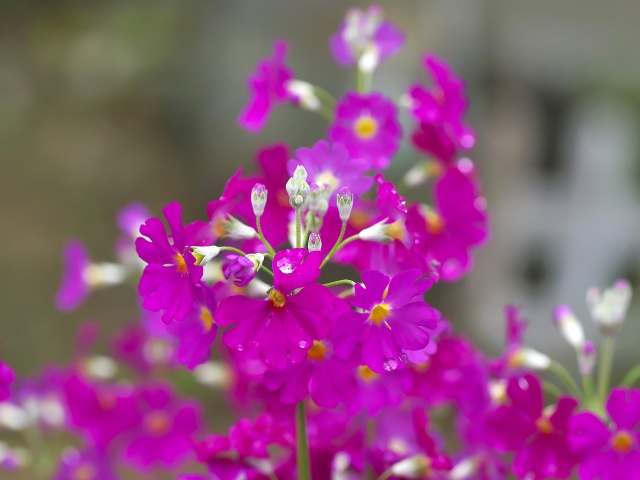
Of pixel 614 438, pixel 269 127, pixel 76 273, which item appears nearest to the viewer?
pixel 614 438

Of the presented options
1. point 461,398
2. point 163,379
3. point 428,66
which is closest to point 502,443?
point 461,398

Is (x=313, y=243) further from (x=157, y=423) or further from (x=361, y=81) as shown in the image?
(x=157, y=423)

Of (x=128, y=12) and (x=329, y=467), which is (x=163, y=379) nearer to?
(x=329, y=467)

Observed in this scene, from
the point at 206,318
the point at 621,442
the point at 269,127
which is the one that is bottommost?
the point at 269,127

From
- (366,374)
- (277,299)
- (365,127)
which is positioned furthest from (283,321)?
(365,127)

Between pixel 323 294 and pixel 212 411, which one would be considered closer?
pixel 323 294

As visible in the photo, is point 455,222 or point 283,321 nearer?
point 283,321

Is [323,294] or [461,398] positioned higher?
[323,294]
